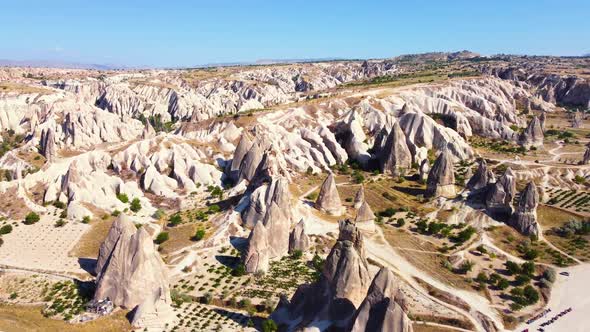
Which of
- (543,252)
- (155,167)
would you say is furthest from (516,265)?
(155,167)

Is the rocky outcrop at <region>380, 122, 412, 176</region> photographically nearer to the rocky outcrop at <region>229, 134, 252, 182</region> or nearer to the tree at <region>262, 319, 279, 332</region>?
the rocky outcrop at <region>229, 134, 252, 182</region>

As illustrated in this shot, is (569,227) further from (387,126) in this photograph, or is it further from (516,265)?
(387,126)

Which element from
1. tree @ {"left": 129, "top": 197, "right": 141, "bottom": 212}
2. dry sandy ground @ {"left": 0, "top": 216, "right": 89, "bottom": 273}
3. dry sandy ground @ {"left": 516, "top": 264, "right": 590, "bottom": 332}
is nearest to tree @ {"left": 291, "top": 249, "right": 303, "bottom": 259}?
dry sandy ground @ {"left": 0, "top": 216, "right": 89, "bottom": 273}

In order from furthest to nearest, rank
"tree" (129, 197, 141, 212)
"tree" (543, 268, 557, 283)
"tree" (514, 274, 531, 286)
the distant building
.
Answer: "tree" (129, 197, 141, 212)
"tree" (543, 268, 557, 283)
"tree" (514, 274, 531, 286)
the distant building

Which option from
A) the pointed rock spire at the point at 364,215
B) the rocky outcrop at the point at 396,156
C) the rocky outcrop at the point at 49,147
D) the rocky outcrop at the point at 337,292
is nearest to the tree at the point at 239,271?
the rocky outcrop at the point at 337,292

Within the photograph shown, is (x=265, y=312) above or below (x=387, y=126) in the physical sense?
below
